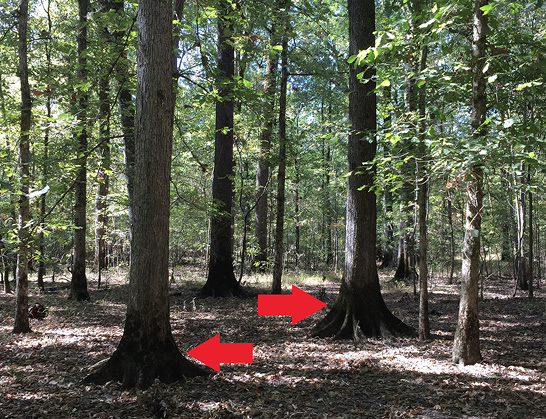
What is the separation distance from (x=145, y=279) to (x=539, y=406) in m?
4.73

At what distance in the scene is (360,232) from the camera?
7254mm

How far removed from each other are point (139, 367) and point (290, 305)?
22.1ft

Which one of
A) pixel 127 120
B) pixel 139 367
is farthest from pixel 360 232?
pixel 127 120

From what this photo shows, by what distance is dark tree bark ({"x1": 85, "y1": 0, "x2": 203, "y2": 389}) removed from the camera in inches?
186

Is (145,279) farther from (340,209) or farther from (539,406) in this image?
(340,209)

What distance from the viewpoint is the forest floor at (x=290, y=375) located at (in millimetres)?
4199

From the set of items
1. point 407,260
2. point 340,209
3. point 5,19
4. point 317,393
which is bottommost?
point 317,393

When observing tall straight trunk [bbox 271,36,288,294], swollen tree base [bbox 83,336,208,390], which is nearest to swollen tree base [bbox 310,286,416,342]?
swollen tree base [bbox 83,336,208,390]

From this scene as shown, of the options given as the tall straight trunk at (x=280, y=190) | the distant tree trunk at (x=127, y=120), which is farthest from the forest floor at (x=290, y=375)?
the distant tree trunk at (x=127, y=120)

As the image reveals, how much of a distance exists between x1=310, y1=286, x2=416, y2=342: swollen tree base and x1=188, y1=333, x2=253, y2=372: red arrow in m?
1.46

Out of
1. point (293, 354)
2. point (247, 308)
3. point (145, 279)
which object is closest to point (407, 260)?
point (247, 308)

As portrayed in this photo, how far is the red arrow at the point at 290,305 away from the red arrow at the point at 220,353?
2.42 metres

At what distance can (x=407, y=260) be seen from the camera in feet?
51.8

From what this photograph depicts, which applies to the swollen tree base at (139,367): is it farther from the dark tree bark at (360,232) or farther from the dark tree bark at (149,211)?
the dark tree bark at (360,232)
